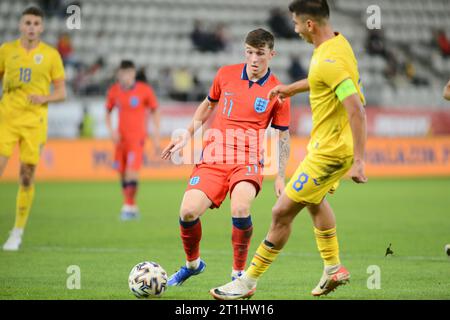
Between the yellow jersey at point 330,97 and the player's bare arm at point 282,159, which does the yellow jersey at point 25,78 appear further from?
the yellow jersey at point 330,97

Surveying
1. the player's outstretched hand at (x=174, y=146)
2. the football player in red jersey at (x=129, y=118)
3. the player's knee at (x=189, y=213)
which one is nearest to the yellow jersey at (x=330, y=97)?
the player's knee at (x=189, y=213)

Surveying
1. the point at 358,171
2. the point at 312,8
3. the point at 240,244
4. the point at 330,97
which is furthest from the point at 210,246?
the point at 312,8

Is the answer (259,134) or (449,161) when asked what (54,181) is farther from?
(259,134)

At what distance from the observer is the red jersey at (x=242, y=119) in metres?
7.62

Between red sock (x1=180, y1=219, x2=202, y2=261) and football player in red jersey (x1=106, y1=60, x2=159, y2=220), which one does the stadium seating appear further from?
red sock (x1=180, y1=219, x2=202, y2=261)

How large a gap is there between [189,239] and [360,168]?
6.43ft

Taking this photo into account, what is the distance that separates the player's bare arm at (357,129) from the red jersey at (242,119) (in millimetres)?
1526

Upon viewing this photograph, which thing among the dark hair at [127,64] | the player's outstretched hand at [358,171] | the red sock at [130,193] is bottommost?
the red sock at [130,193]

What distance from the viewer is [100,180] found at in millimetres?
21703

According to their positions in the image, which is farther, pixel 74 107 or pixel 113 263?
pixel 74 107

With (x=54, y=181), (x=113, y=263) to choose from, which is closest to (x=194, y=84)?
(x=54, y=181)

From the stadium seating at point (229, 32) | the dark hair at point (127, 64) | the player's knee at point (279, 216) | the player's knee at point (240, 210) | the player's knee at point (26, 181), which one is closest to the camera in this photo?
the player's knee at point (279, 216)

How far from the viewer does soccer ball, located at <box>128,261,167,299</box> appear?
6.78 metres

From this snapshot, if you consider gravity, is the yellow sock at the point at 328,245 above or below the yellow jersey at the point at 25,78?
below
